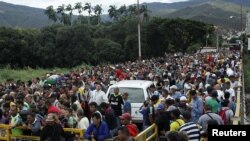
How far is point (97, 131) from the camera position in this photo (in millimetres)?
8867

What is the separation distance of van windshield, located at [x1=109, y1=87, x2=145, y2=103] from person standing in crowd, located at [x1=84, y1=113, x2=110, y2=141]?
5.31 metres

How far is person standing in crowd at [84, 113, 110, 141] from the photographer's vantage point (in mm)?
8836

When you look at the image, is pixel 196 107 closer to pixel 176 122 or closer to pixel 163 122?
pixel 163 122

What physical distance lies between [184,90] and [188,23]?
2325 inches

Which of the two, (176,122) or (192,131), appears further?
(176,122)

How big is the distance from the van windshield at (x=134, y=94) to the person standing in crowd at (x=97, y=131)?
531 cm

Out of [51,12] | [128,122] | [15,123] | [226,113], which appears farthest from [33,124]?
[51,12]

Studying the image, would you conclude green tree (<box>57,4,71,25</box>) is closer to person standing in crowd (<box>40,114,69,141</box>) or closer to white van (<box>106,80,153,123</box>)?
white van (<box>106,80,153,123</box>)

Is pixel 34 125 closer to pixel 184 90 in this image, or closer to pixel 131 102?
pixel 131 102

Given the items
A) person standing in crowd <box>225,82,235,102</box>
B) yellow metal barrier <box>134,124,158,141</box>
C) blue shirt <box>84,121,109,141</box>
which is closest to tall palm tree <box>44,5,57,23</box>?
person standing in crowd <box>225,82,235,102</box>

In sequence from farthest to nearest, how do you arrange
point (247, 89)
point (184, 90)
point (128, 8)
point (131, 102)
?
1. point (128, 8)
2. point (247, 89)
3. point (184, 90)
4. point (131, 102)

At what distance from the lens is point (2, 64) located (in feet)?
239

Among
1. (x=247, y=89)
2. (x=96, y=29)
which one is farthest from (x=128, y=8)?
(x=247, y=89)

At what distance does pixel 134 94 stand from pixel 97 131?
5557 mm
